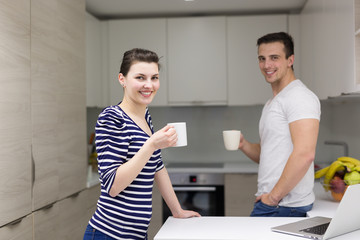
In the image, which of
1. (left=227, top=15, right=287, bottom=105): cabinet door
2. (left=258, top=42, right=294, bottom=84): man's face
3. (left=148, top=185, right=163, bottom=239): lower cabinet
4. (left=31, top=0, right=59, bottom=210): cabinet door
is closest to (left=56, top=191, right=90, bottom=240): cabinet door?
(left=31, top=0, right=59, bottom=210): cabinet door

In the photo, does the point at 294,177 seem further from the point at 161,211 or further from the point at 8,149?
the point at 161,211

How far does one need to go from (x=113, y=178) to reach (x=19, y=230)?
84cm

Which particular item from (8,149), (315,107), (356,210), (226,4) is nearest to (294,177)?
(315,107)

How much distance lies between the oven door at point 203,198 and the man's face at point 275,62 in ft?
5.50

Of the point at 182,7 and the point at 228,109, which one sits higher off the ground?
the point at 182,7

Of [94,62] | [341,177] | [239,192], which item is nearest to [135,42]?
[94,62]

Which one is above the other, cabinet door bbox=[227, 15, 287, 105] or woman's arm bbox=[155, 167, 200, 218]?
cabinet door bbox=[227, 15, 287, 105]

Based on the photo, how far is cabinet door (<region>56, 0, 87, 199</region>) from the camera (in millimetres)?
2514

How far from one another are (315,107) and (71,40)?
159 centimetres

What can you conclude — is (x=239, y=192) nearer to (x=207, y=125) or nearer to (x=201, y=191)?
(x=201, y=191)

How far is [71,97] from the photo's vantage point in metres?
2.66

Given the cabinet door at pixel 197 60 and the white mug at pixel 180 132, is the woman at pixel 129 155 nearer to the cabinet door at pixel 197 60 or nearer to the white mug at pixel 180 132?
the white mug at pixel 180 132

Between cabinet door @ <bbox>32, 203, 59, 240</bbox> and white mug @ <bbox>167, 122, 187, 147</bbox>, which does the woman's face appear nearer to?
white mug @ <bbox>167, 122, 187, 147</bbox>

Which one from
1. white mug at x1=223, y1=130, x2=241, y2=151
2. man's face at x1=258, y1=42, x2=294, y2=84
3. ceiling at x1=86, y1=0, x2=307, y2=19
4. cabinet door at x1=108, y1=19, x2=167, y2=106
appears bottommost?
white mug at x1=223, y1=130, x2=241, y2=151
